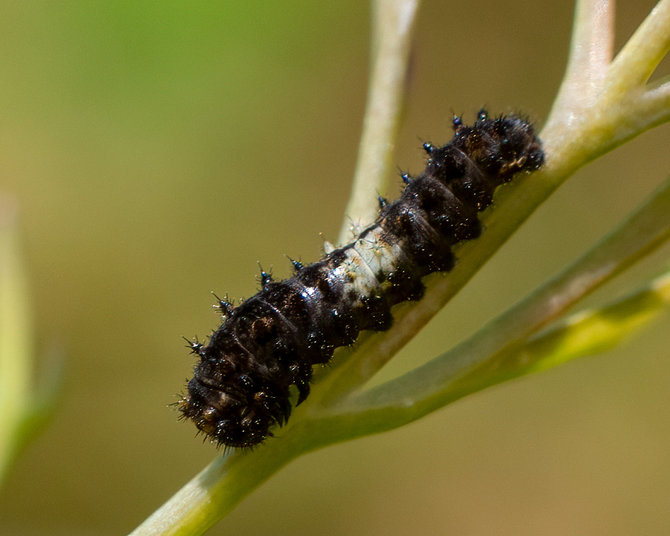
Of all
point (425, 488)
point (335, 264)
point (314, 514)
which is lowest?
point (425, 488)

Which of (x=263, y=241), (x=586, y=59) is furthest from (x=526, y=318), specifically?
(x=263, y=241)

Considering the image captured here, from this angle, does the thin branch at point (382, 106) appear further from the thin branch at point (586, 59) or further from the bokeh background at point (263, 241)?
the bokeh background at point (263, 241)

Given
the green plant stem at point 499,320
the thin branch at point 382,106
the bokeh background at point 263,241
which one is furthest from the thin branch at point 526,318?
the bokeh background at point 263,241

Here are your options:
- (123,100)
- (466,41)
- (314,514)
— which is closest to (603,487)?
(314,514)

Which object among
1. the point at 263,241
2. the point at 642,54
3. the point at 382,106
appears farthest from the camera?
the point at 263,241

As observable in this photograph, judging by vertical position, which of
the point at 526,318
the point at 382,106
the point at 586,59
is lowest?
the point at 526,318

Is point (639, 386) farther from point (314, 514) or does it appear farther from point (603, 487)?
point (314, 514)

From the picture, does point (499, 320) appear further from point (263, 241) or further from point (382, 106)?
point (263, 241)

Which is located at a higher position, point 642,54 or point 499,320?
point 642,54
